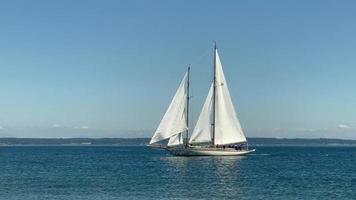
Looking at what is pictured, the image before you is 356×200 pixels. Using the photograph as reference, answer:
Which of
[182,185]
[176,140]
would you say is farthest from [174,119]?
[182,185]

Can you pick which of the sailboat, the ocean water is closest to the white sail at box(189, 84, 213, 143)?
the sailboat

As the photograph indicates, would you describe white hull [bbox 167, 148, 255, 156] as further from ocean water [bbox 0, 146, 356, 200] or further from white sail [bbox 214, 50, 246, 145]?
ocean water [bbox 0, 146, 356, 200]

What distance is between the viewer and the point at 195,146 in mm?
123125

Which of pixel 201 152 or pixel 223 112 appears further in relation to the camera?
pixel 201 152

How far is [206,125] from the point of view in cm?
12069

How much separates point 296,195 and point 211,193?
7596 millimetres

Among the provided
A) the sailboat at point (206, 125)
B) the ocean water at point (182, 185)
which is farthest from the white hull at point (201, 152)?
the ocean water at point (182, 185)

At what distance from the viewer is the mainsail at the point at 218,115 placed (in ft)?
396

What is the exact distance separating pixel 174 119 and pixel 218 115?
848cm

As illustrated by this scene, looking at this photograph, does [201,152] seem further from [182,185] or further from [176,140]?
[182,185]

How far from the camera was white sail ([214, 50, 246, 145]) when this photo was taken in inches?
4781

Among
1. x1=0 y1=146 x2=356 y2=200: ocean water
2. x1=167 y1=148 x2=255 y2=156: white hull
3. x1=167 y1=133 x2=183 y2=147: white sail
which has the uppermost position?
x1=167 y1=133 x2=183 y2=147: white sail

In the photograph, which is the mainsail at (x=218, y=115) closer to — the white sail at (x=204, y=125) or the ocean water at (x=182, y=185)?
the white sail at (x=204, y=125)

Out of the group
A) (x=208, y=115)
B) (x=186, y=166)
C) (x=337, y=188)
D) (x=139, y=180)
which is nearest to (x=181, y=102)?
(x=208, y=115)
